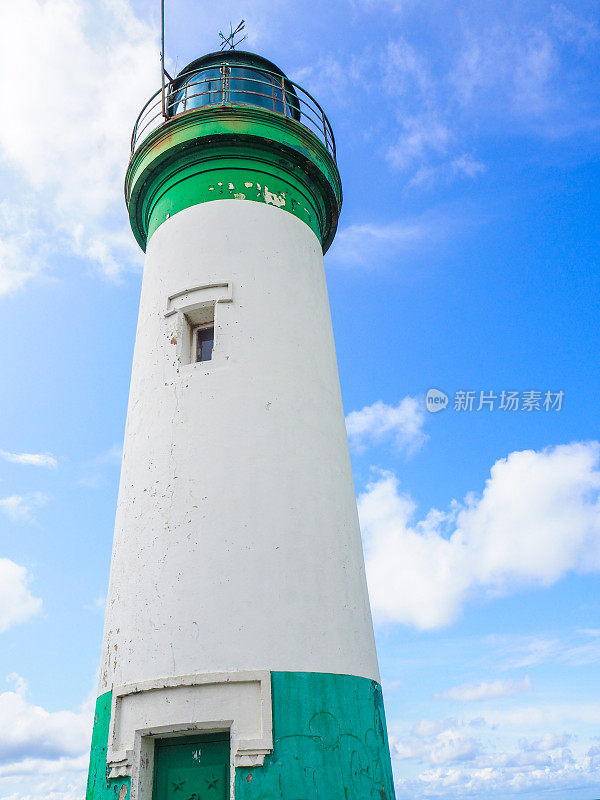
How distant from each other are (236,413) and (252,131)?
4297mm

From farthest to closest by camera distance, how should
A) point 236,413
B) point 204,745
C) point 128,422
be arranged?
point 128,422
point 236,413
point 204,745

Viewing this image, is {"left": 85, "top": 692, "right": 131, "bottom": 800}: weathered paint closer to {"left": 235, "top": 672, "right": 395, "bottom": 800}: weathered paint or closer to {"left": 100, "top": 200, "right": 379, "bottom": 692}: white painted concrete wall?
{"left": 100, "top": 200, "right": 379, "bottom": 692}: white painted concrete wall

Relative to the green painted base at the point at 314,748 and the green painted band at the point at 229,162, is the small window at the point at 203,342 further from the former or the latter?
the green painted base at the point at 314,748

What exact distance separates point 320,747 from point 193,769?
4.14 ft

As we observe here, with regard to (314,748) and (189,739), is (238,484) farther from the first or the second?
(314,748)

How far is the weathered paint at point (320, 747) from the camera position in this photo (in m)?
6.04

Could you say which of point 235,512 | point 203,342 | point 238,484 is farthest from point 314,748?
point 203,342

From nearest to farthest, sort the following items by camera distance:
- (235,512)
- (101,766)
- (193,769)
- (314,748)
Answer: (314,748)
(193,769)
(101,766)
(235,512)

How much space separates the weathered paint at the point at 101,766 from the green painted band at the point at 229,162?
6.37m

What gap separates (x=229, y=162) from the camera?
9484mm

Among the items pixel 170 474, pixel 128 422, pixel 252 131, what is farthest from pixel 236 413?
pixel 252 131

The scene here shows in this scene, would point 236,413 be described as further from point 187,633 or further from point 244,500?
point 187,633

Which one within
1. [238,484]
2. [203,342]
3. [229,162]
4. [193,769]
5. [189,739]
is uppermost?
[229,162]

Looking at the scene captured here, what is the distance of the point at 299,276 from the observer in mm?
9125
